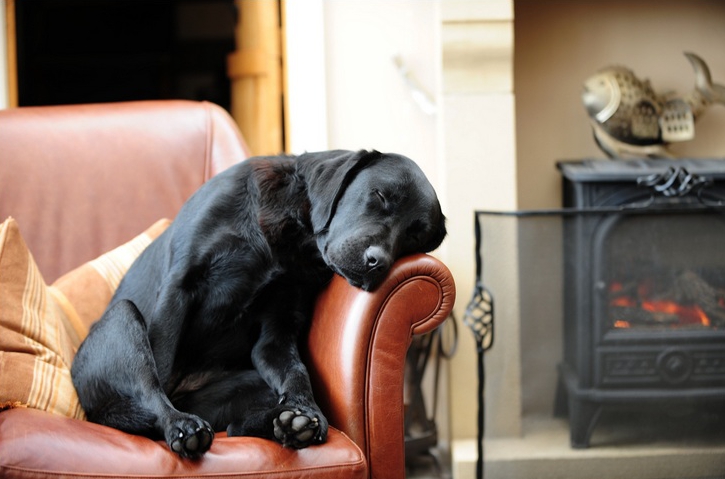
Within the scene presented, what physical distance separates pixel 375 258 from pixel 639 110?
1.45m

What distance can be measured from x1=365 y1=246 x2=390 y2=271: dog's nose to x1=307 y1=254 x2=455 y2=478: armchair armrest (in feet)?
0.16

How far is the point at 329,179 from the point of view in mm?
1575

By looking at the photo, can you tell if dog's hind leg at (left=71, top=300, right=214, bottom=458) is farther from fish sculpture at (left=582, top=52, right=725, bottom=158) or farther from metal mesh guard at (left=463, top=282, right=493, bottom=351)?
fish sculpture at (left=582, top=52, right=725, bottom=158)

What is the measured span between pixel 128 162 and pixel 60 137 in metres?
0.18

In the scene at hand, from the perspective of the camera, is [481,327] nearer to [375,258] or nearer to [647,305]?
[647,305]

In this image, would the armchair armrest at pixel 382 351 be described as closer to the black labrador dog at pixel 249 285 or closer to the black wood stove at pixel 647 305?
the black labrador dog at pixel 249 285

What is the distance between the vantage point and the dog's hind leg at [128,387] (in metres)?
1.33

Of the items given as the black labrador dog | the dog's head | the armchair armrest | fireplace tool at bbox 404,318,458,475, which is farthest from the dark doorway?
the armchair armrest

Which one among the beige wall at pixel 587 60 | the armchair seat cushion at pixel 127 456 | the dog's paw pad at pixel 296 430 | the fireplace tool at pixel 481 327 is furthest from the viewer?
the beige wall at pixel 587 60

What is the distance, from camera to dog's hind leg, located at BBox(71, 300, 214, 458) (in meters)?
1.33

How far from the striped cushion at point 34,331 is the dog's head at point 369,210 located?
536 mm

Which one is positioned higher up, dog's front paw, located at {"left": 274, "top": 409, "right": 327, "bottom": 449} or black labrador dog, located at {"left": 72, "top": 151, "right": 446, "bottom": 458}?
black labrador dog, located at {"left": 72, "top": 151, "right": 446, "bottom": 458}

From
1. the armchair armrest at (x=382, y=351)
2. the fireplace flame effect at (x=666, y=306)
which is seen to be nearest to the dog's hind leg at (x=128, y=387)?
the armchair armrest at (x=382, y=351)

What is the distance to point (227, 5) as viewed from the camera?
5.00 m
